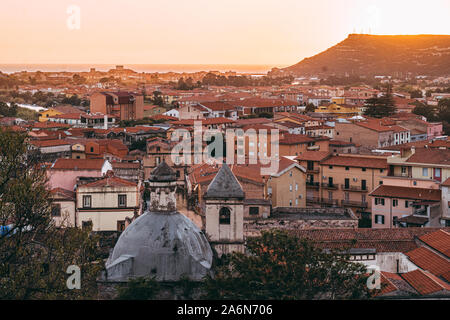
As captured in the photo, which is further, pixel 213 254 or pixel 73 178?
pixel 73 178

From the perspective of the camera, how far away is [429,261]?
10461 millimetres

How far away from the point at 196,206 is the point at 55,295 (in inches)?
382

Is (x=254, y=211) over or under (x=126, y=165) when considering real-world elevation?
under

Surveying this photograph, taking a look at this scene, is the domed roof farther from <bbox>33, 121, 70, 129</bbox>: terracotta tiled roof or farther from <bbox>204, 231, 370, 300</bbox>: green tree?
<bbox>33, 121, 70, 129</bbox>: terracotta tiled roof

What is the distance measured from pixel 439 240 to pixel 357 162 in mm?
8410

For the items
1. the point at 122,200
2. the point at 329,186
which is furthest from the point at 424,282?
the point at 329,186

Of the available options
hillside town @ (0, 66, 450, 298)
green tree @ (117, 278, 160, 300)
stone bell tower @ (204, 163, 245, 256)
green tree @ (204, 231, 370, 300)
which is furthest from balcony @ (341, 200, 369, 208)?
green tree @ (117, 278, 160, 300)

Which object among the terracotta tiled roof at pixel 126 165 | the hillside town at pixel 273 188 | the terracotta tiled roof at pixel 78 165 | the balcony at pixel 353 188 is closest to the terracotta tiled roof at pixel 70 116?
the hillside town at pixel 273 188

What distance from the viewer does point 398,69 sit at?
108938 millimetres

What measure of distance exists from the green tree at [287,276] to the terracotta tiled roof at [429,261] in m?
2.56

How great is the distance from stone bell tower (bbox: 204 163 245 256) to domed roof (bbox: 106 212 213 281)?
77 centimetres

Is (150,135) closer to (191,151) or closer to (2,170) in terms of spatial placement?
(191,151)

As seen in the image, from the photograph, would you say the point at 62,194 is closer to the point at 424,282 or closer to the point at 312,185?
the point at 312,185
